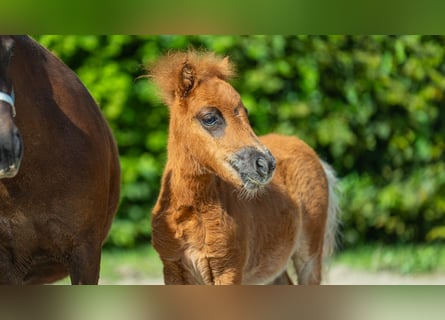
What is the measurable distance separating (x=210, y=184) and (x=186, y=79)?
Result: 0.43 metres

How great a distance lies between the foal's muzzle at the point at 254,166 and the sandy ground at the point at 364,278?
2.46m

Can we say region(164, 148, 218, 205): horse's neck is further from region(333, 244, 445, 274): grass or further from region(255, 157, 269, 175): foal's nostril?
region(333, 244, 445, 274): grass

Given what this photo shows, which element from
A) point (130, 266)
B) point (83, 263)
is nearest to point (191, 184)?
point (83, 263)

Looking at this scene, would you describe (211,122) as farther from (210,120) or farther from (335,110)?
(335,110)

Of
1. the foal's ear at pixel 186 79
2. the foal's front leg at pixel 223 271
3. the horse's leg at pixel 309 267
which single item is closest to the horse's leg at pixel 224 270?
the foal's front leg at pixel 223 271

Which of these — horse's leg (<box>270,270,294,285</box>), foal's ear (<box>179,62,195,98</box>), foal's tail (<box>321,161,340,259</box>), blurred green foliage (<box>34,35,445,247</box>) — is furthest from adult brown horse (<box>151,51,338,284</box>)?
blurred green foliage (<box>34,35,445,247</box>)

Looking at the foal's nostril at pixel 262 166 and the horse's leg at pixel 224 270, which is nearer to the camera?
the foal's nostril at pixel 262 166

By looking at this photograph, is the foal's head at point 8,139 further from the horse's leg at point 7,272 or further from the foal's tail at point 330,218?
the foal's tail at point 330,218

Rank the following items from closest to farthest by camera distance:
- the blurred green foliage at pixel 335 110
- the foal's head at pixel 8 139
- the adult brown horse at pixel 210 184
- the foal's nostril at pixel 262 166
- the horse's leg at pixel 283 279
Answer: the foal's head at pixel 8 139 < the foal's nostril at pixel 262 166 < the adult brown horse at pixel 210 184 < the horse's leg at pixel 283 279 < the blurred green foliage at pixel 335 110

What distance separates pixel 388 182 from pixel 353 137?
46 cm

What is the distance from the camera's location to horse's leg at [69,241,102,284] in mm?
2828

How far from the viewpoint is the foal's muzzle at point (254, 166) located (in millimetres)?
2885

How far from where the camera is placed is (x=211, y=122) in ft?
9.99
